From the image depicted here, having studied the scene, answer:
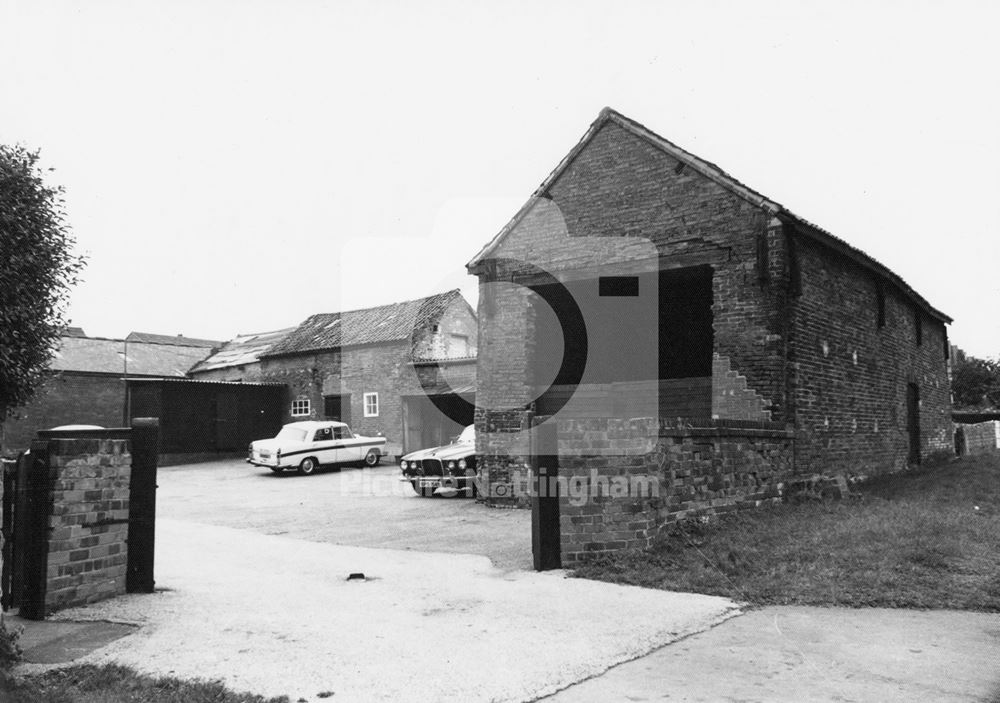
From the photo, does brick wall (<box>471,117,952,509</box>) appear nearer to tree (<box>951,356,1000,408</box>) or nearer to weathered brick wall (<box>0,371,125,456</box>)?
weathered brick wall (<box>0,371,125,456</box>)

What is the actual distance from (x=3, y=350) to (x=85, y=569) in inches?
393

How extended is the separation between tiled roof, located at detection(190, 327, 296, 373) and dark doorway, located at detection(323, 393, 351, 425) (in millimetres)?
5864

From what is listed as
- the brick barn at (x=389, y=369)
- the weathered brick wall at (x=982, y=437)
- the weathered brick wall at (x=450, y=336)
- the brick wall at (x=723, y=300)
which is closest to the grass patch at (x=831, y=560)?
the brick wall at (x=723, y=300)

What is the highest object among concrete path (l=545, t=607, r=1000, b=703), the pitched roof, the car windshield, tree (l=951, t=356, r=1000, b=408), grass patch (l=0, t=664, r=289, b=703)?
the pitched roof

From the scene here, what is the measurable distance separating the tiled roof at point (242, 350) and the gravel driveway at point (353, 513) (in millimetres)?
14370

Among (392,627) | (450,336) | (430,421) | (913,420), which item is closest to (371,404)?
(430,421)

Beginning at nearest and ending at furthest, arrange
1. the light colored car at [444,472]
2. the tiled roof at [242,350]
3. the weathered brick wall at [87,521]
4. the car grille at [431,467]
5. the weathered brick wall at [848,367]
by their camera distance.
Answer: the weathered brick wall at [87,521]
the weathered brick wall at [848,367]
the light colored car at [444,472]
the car grille at [431,467]
the tiled roof at [242,350]

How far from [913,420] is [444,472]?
458 inches

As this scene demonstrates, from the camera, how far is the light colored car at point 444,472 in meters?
15.2

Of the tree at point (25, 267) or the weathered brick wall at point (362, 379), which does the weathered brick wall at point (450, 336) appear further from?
the tree at point (25, 267)

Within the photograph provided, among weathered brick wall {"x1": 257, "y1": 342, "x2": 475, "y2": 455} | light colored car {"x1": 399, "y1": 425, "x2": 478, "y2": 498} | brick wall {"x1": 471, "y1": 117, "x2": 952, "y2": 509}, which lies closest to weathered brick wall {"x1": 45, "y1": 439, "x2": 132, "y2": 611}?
brick wall {"x1": 471, "y1": 117, "x2": 952, "y2": 509}

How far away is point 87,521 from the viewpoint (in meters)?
6.01

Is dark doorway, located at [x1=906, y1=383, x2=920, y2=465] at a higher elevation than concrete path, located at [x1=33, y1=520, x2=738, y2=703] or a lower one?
higher

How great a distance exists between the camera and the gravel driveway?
9836 mm
